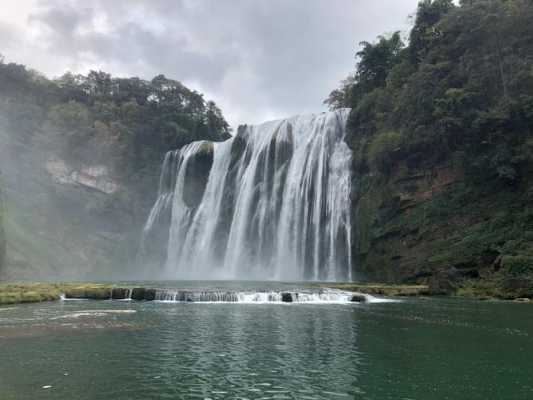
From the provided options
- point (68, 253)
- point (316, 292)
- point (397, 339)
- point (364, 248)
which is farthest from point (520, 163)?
point (68, 253)

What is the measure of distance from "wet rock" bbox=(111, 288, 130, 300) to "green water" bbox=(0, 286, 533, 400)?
19.5 ft

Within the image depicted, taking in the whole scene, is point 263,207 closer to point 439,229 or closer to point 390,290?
point 439,229

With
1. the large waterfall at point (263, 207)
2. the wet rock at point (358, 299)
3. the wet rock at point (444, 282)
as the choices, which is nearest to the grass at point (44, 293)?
the wet rock at point (358, 299)

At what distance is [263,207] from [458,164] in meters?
20.5

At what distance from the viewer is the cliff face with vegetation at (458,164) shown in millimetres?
29578

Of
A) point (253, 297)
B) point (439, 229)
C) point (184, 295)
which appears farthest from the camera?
point (439, 229)

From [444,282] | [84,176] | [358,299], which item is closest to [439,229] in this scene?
[444,282]

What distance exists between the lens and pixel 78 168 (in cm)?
6281

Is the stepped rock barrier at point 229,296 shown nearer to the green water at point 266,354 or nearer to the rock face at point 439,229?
the green water at point 266,354

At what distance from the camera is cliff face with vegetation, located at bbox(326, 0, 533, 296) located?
29578 mm

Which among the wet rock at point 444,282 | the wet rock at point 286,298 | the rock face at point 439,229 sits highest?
the rock face at point 439,229

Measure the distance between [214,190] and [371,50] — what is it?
22894 millimetres

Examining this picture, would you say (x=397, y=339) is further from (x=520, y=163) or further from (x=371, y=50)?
(x=371, y=50)

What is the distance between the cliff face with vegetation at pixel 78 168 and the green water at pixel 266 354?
39158 mm
